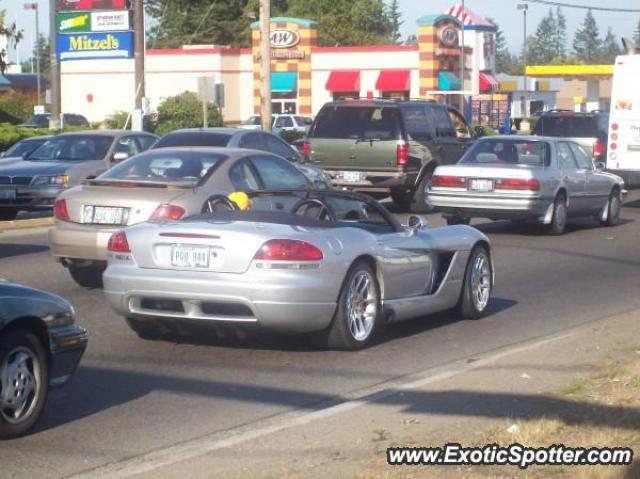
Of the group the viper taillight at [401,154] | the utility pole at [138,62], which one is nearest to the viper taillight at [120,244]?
the viper taillight at [401,154]

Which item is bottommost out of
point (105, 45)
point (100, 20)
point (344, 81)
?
point (344, 81)

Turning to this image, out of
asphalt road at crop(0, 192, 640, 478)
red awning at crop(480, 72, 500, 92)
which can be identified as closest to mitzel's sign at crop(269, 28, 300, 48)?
Answer: red awning at crop(480, 72, 500, 92)

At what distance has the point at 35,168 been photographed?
69.4 ft

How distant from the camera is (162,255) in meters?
9.58

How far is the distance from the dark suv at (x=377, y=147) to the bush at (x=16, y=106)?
4101cm

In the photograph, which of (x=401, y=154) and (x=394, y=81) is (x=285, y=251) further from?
(x=394, y=81)

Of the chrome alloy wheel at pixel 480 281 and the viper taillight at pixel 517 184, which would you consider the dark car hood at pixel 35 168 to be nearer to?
the viper taillight at pixel 517 184

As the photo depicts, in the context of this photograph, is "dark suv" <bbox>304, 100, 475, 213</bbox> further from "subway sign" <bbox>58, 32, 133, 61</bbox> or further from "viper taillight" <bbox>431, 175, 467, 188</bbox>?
"subway sign" <bbox>58, 32, 133, 61</bbox>

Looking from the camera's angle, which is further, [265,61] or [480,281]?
[265,61]

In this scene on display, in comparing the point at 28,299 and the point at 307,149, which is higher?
the point at 28,299

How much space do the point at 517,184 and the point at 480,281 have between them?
25.3 feet

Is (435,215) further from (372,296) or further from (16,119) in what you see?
(16,119)

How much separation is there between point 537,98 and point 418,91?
2019 centimetres

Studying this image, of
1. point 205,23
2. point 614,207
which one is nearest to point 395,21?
point 205,23
